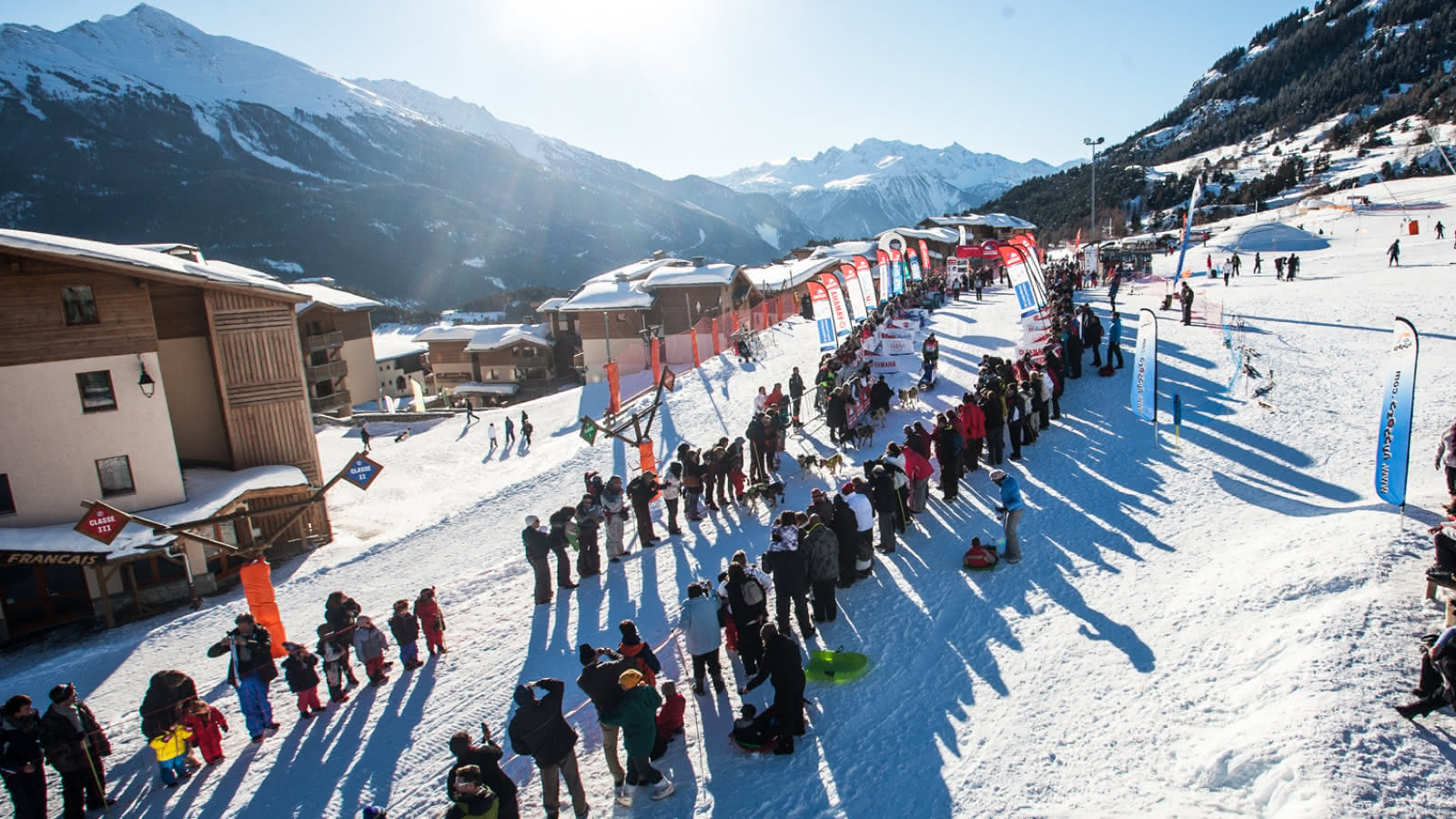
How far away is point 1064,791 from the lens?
A: 229 inches

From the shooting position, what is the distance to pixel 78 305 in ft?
53.5

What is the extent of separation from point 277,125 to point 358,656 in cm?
18695

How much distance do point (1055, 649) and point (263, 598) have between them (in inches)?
422

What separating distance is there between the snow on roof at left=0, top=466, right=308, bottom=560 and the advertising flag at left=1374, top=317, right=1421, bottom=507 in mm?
20974

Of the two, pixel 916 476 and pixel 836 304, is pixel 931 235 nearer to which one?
pixel 836 304

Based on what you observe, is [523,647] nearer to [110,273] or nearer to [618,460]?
[618,460]

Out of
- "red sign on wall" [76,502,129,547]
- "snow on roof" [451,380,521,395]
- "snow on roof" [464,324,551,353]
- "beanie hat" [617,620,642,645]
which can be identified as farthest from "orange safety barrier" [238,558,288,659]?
"snow on roof" [464,324,551,353]

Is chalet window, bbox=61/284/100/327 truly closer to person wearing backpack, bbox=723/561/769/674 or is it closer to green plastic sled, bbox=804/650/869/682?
person wearing backpack, bbox=723/561/769/674

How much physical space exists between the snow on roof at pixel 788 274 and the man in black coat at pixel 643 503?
105ft

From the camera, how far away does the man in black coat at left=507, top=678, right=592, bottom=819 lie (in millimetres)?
6031

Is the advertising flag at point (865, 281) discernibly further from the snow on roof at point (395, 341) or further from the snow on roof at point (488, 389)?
the snow on roof at point (395, 341)

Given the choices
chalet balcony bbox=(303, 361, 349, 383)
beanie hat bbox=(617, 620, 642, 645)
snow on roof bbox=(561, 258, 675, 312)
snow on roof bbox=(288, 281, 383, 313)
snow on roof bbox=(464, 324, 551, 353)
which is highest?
snow on roof bbox=(288, 281, 383, 313)

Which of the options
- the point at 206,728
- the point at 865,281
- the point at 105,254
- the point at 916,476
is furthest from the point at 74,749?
the point at 865,281

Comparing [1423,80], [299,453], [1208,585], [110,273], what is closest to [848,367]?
[1208,585]
